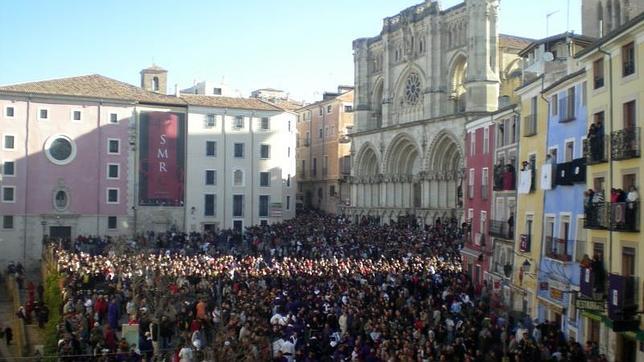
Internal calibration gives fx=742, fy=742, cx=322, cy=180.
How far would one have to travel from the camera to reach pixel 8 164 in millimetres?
50156

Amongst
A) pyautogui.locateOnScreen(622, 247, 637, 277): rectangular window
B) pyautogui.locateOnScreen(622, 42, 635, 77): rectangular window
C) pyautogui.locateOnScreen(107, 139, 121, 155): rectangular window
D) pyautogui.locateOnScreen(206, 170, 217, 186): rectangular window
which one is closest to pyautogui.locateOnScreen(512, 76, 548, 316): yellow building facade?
pyautogui.locateOnScreen(622, 42, 635, 77): rectangular window

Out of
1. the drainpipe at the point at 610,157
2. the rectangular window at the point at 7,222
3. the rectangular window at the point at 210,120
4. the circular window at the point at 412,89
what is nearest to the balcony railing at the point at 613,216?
the drainpipe at the point at 610,157

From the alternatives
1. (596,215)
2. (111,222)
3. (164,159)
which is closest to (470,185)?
(596,215)

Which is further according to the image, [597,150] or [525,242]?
[525,242]

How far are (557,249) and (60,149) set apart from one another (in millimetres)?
37955

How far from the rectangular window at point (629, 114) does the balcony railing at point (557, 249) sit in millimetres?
5343

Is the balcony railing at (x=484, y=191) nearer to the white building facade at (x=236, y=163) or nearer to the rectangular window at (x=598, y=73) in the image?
the rectangular window at (x=598, y=73)

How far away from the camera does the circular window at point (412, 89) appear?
57034mm

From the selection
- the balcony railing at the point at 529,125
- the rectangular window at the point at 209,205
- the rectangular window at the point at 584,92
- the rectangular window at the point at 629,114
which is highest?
the rectangular window at the point at 584,92

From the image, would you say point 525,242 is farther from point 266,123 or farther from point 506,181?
point 266,123

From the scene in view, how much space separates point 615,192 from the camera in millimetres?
19078

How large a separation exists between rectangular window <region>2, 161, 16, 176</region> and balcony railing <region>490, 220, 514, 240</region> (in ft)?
110

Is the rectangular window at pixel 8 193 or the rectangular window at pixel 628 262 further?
the rectangular window at pixel 8 193

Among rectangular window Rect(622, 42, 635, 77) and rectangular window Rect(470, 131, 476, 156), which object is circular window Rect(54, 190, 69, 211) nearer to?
rectangular window Rect(470, 131, 476, 156)
